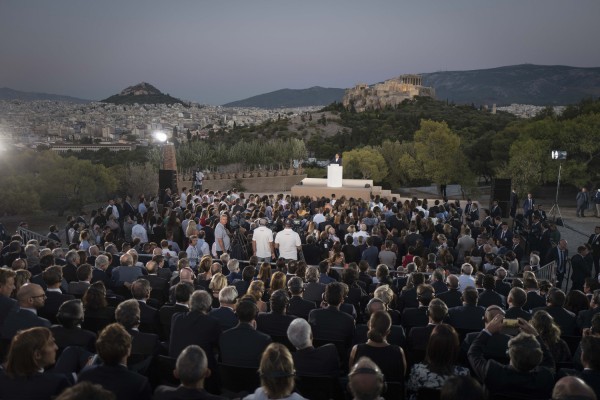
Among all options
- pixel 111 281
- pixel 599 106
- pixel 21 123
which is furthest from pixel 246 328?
pixel 21 123

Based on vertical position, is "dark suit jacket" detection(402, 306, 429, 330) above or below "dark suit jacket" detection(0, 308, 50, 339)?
below

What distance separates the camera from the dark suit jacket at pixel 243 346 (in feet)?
13.8

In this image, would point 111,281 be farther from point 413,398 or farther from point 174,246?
point 413,398

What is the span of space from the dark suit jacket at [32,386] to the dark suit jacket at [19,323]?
1.57 m

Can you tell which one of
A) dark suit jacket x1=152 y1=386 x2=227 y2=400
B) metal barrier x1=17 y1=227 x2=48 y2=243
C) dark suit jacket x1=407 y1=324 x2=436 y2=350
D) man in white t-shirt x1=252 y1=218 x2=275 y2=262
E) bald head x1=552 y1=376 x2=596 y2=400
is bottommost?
metal barrier x1=17 y1=227 x2=48 y2=243

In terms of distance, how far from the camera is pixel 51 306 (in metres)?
5.53

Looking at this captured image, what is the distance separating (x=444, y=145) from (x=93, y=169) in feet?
74.5

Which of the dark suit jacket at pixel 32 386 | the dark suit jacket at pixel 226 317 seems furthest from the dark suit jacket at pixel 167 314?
the dark suit jacket at pixel 32 386

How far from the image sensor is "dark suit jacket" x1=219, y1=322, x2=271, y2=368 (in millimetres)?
4195

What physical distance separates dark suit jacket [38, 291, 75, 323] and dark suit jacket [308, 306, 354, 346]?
2820mm

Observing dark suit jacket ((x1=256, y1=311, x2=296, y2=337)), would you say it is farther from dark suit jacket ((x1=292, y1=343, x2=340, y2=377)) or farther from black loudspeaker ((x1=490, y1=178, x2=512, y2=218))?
black loudspeaker ((x1=490, y1=178, x2=512, y2=218))

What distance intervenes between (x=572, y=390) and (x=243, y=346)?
8.01ft

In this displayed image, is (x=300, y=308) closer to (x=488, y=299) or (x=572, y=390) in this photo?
(x=488, y=299)

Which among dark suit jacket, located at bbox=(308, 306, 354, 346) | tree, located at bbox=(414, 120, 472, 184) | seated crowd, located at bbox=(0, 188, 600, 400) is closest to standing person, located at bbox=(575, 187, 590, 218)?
tree, located at bbox=(414, 120, 472, 184)
